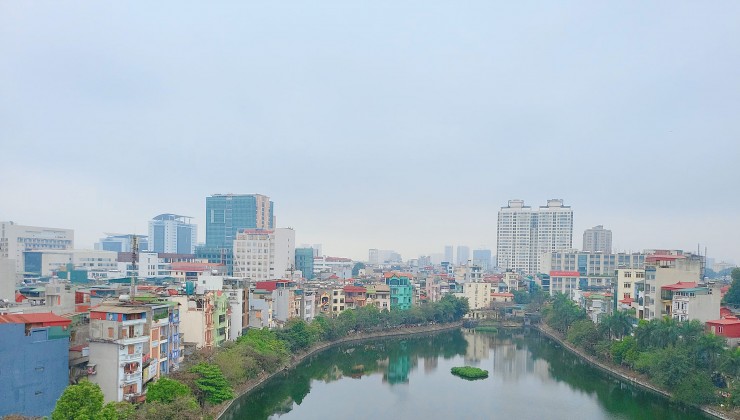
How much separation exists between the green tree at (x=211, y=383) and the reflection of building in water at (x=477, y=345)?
11917 millimetres

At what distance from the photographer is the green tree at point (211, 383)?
39.9 feet

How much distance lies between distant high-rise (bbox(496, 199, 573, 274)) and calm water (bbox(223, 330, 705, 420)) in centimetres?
3996

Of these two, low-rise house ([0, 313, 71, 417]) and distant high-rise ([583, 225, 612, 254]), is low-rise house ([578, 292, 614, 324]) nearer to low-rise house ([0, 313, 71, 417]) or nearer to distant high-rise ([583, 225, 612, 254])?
low-rise house ([0, 313, 71, 417])

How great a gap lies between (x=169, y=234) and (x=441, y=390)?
5413cm

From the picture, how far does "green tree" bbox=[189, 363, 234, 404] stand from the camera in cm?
1216

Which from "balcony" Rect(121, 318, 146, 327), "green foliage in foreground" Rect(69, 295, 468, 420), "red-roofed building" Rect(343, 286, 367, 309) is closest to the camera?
"green foliage in foreground" Rect(69, 295, 468, 420)

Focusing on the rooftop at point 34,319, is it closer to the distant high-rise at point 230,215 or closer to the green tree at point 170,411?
the green tree at point 170,411

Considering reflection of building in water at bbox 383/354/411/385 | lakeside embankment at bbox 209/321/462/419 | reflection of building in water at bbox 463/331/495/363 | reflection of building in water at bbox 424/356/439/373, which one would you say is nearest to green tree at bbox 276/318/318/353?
lakeside embankment at bbox 209/321/462/419

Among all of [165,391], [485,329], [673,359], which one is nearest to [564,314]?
[485,329]

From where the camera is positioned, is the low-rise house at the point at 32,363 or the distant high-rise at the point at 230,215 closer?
the low-rise house at the point at 32,363

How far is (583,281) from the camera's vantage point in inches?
1513

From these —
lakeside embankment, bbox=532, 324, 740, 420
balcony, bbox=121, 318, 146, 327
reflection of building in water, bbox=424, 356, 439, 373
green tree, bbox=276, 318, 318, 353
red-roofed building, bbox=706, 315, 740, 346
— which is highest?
balcony, bbox=121, 318, 146, 327

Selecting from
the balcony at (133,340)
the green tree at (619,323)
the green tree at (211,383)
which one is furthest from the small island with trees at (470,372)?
the balcony at (133,340)

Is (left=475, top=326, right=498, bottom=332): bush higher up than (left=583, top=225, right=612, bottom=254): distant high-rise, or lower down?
lower down
